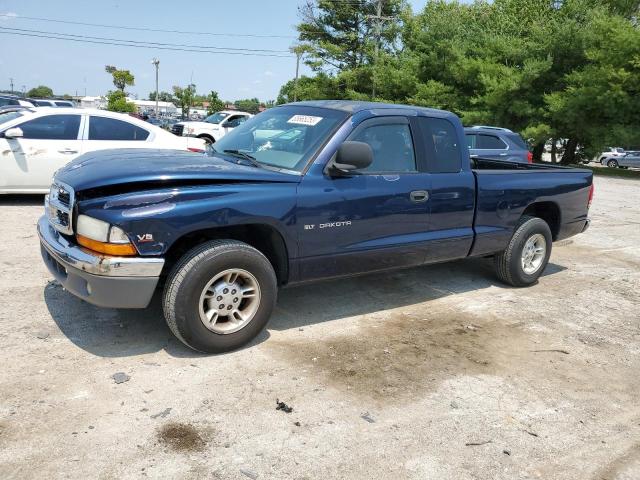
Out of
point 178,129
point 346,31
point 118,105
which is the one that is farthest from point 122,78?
point 178,129

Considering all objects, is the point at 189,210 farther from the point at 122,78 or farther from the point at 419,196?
the point at 122,78

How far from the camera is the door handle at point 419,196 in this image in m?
4.67

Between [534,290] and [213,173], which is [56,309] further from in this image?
[534,290]

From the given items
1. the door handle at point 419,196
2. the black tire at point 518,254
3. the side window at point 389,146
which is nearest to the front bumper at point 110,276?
the side window at point 389,146

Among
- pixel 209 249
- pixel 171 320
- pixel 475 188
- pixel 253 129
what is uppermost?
pixel 253 129

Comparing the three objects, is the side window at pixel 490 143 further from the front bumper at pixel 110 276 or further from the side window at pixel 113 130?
the front bumper at pixel 110 276

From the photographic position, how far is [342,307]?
5.05 meters

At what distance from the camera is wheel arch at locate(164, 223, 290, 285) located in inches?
151

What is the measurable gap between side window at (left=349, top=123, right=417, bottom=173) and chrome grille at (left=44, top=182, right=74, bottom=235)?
216cm

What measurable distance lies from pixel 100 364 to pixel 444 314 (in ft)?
9.89

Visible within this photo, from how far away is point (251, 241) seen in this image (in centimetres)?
416

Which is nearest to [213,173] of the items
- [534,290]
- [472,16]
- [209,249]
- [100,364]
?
[209,249]

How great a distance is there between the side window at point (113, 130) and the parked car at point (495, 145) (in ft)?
22.3

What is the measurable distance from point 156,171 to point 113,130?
19.4ft
